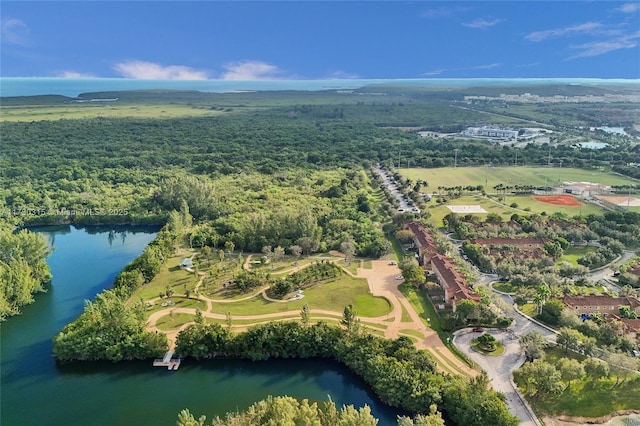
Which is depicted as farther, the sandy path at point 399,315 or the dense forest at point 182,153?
the dense forest at point 182,153

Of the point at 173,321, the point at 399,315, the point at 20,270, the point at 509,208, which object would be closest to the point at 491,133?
the point at 509,208

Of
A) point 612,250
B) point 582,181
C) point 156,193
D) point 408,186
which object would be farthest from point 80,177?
point 582,181

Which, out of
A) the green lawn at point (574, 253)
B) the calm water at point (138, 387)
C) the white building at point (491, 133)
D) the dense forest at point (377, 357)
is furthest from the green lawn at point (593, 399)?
the white building at point (491, 133)

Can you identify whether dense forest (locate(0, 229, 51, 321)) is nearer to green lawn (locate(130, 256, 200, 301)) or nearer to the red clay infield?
green lawn (locate(130, 256, 200, 301))

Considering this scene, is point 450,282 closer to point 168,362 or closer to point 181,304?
point 181,304

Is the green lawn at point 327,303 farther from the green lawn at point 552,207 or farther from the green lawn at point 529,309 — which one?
the green lawn at point 552,207
